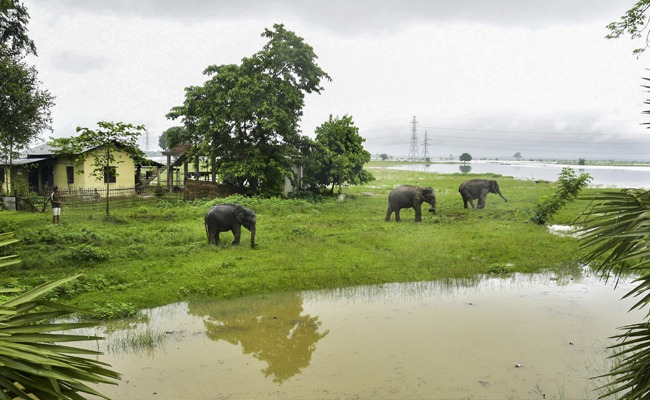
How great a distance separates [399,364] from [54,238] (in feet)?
40.2

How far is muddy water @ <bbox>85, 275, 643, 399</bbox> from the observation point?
19.9 ft

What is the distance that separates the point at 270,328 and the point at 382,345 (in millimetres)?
2231

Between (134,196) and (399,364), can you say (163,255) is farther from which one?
(134,196)

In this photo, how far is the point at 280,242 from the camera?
1452cm

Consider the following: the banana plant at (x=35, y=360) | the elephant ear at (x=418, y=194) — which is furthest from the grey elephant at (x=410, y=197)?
the banana plant at (x=35, y=360)

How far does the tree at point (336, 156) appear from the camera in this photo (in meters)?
28.2

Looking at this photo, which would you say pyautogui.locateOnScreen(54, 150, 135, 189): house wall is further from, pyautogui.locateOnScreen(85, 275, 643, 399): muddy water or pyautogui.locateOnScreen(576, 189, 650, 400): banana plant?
pyautogui.locateOnScreen(576, 189, 650, 400): banana plant

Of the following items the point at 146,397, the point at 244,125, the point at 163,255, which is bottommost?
the point at 146,397

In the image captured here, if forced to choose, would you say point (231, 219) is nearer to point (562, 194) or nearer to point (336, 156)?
point (562, 194)

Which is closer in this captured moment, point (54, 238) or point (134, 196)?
point (54, 238)

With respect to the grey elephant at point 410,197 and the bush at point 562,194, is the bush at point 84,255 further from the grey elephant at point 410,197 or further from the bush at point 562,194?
the bush at point 562,194

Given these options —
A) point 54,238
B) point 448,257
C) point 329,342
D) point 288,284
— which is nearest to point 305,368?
point 329,342

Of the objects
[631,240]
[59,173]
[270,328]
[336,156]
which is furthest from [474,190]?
[59,173]

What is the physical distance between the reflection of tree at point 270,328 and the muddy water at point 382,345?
0.9 inches
